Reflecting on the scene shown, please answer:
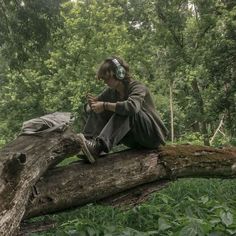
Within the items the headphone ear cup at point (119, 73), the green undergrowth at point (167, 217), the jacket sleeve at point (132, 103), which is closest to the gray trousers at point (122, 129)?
the jacket sleeve at point (132, 103)

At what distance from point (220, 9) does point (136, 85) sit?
14575mm

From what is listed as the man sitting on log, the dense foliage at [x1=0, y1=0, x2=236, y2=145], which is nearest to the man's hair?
the man sitting on log

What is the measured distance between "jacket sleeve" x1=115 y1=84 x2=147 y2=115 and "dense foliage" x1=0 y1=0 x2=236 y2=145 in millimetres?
7809

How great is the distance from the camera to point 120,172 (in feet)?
17.7

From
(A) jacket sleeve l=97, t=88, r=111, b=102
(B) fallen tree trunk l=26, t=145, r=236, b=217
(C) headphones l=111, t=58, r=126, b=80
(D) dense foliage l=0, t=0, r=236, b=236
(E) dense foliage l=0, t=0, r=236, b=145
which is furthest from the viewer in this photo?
(E) dense foliage l=0, t=0, r=236, b=145

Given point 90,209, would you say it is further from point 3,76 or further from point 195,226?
point 3,76

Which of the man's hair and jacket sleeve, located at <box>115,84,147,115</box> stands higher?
the man's hair

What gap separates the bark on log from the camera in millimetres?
3734

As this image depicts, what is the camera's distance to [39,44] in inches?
516

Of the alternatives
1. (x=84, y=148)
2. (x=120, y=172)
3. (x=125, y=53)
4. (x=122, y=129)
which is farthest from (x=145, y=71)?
(x=84, y=148)

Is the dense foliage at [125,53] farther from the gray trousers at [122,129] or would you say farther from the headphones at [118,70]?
the gray trousers at [122,129]

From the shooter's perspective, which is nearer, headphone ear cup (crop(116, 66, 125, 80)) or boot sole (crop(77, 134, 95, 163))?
boot sole (crop(77, 134, 95, 163))

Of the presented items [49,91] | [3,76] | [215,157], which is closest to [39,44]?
[215,157]

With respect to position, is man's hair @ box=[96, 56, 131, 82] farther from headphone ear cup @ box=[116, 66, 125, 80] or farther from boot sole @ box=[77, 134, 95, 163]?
boot sole @ box=[77, 134, 95, 163]
